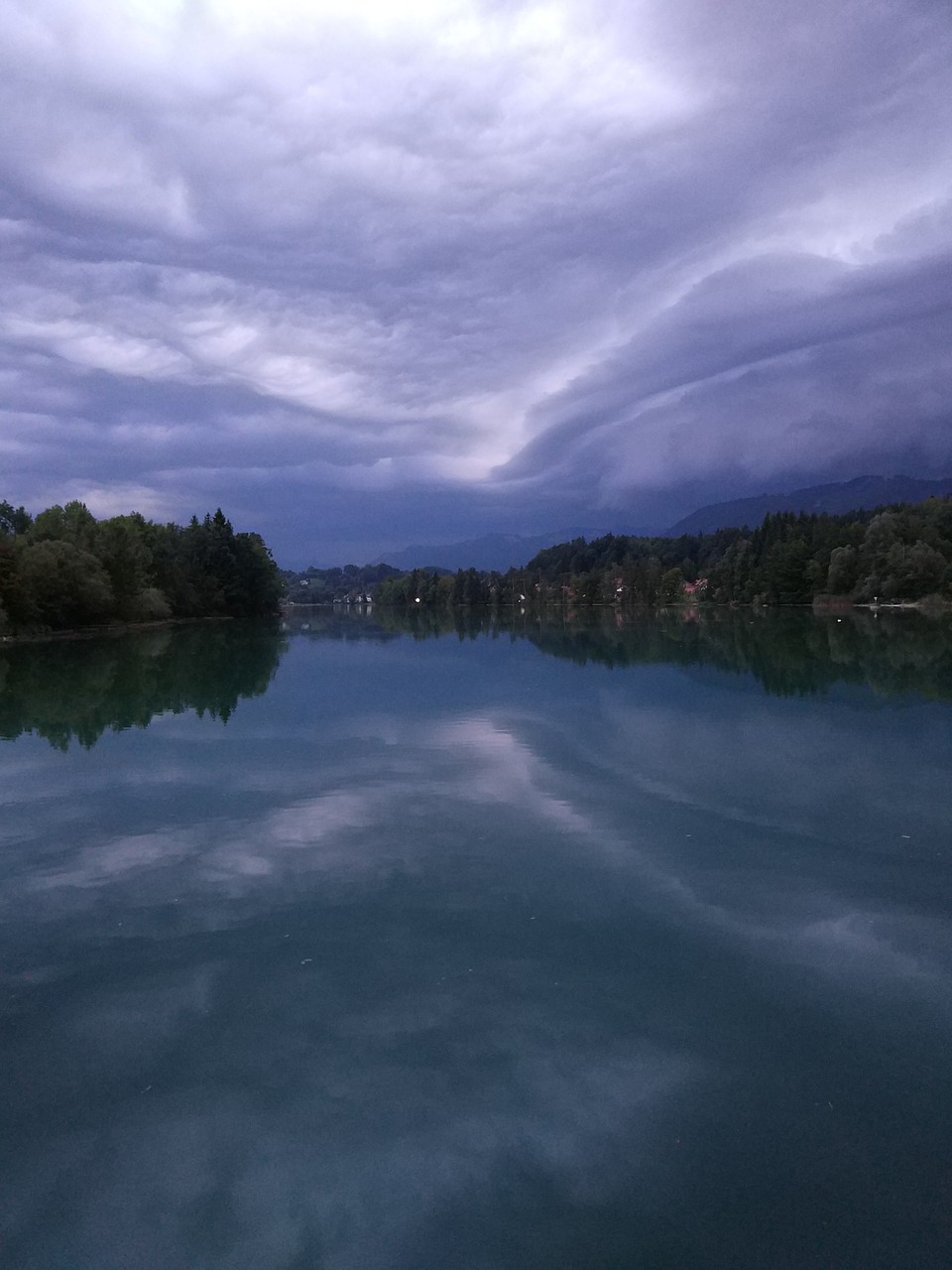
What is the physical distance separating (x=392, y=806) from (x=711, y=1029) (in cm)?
669

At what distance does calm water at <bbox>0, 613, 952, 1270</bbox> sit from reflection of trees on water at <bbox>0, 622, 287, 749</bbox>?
24.0 ft

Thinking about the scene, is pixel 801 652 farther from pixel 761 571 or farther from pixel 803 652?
pixel 761 571

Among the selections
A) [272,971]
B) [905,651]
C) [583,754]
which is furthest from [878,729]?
[905,651]

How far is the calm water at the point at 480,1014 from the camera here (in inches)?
180

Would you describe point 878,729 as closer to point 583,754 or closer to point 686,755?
point 686,755

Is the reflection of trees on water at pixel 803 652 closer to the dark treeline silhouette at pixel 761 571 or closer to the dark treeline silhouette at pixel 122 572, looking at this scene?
the dark treeline silhouette at pixel 122 572

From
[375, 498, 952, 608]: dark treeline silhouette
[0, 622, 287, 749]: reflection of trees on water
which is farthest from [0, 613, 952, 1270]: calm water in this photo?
[375, 498, 952, 608]: dark treeline silhouette

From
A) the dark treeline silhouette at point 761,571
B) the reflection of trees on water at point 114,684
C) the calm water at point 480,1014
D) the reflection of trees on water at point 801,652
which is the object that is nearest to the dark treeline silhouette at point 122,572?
the reflection of trees on water at point 114,684

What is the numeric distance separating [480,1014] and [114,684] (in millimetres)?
25966

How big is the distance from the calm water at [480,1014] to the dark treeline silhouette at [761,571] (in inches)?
3335

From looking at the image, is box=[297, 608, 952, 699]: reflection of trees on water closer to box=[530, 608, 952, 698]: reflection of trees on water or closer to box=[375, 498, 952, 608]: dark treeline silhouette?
box=[530, 608, 952, 698]: reflection of trees on water

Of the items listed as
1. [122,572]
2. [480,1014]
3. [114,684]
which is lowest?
[480,1014]

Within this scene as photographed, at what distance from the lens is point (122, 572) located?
67688 mm

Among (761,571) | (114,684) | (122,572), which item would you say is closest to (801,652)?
(114,684)
